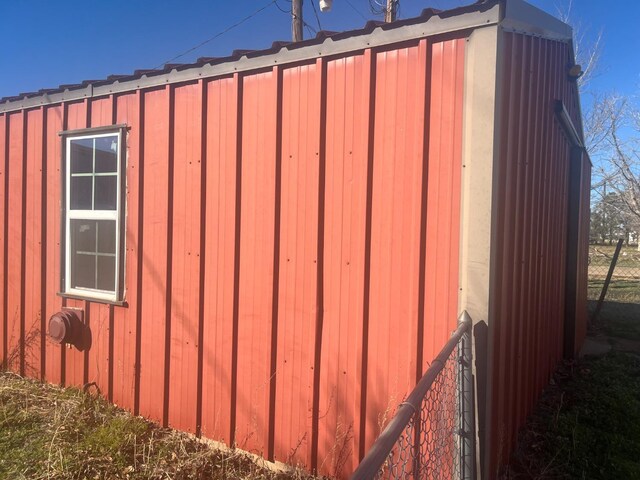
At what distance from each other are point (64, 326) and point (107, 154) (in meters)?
1.67

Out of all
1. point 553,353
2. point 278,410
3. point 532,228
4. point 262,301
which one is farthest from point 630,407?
point 262,301

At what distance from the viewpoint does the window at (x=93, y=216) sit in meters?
3.96

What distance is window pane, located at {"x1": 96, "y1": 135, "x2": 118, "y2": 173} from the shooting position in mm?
3979

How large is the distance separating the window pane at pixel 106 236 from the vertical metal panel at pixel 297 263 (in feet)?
6.17

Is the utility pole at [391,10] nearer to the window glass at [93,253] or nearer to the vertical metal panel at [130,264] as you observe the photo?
the vertical metal panel at [130,264]

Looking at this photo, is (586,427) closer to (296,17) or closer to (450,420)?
(450,420)

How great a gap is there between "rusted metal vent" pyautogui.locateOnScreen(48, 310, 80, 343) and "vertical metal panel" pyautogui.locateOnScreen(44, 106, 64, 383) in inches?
9.7

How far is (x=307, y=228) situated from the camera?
3025 mm

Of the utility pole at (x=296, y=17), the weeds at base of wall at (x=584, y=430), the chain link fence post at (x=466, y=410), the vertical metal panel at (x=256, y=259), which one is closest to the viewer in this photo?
the chain link fence post at (x=466, y=410)

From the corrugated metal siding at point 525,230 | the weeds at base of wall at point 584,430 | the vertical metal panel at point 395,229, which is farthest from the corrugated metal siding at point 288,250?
the weeds at base of wall at point 584,430

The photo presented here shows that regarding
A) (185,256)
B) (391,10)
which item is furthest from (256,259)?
(391,10)

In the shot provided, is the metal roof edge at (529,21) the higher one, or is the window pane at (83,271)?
the metal roof edge at (529,21)

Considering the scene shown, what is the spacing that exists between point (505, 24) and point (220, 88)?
6.87 feet

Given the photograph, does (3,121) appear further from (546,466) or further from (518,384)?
(546,466)
